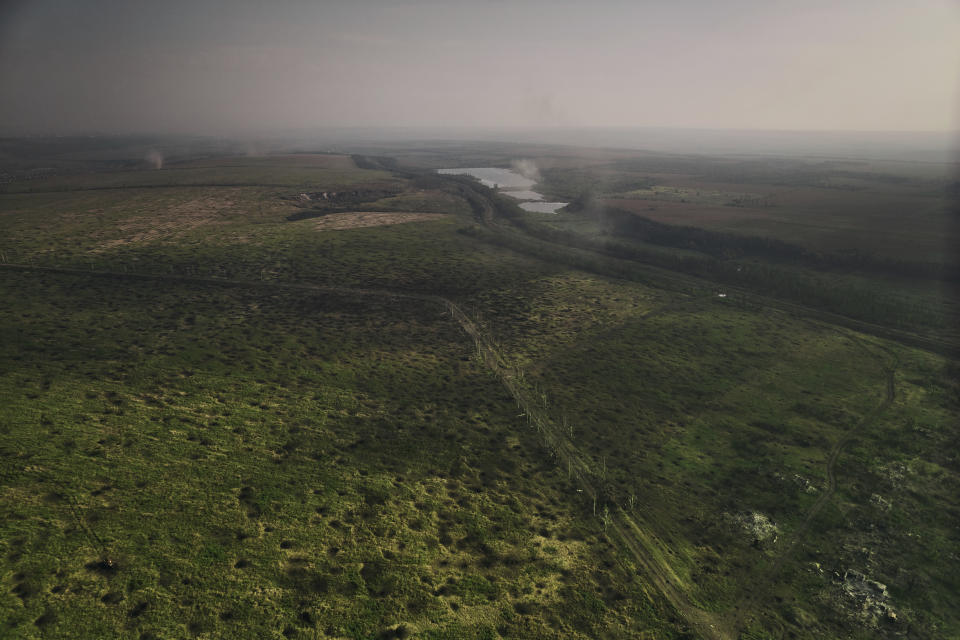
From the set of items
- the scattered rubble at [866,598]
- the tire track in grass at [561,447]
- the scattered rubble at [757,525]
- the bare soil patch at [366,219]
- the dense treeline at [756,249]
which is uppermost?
the bare soil patch at [366,219]

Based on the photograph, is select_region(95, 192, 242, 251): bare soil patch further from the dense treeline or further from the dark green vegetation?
the dense treeline

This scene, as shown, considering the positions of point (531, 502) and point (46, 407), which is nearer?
point (531, 502)

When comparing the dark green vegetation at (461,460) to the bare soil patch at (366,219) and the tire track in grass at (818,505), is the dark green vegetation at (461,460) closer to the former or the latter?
the tire track in grass at (818,505)

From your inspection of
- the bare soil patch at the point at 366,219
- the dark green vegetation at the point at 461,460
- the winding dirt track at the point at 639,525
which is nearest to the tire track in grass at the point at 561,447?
the winding dirt track at the point at 639,525

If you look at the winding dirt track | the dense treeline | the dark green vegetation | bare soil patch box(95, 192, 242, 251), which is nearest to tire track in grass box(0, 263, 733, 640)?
the winding dirt track

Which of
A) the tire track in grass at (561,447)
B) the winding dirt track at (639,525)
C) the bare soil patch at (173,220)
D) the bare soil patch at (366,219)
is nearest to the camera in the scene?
the winding dirt track at (639,525)

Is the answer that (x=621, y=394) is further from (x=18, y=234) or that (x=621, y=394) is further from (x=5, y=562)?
(x=18, y=234)

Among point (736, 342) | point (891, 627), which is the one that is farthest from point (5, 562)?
point (736, 342)
